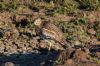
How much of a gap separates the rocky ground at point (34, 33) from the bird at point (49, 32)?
0.51ft

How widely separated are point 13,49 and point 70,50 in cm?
310

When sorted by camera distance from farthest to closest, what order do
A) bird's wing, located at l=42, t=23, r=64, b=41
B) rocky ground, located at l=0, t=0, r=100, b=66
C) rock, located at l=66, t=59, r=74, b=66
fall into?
rocky ground, located at l=0, t=0, r=100, b=66, bird's wing, located at l=42, t=23, r=64, b=41, rock, located at l=66, t=59, r=74, b=66

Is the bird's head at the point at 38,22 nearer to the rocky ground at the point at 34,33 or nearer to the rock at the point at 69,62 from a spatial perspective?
the rocky ground at the point at 34,33

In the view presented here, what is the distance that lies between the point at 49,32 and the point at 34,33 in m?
1.49

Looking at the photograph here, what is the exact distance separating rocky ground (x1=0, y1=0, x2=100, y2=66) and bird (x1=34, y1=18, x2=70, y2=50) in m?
0.16

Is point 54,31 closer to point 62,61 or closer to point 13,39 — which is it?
point 13,39

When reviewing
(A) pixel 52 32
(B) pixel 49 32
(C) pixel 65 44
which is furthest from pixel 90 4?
(B) pixel 49 32

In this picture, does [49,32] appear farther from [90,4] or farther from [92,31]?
[90,4]

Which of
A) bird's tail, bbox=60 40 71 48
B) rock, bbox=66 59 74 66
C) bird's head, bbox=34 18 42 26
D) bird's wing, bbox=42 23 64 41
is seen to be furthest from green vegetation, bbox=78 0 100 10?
rock, bbox=66 59 74 66

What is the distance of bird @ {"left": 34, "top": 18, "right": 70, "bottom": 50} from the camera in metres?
12.8

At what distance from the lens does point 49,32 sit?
12.6 m

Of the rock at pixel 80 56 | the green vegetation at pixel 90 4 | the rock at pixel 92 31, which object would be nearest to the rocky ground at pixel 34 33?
the rock at pixel 92 31

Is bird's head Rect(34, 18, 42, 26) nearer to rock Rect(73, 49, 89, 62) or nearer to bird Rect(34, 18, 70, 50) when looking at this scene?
bird Rect(34, 18, 70, 50)

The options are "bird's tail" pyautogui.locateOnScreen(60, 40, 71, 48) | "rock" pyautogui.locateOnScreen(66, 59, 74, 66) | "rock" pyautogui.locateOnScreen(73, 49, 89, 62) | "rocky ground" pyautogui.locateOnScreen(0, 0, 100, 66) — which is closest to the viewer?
"rock" pyautogui.locateOnScreen(66, 59, 74, 66)
